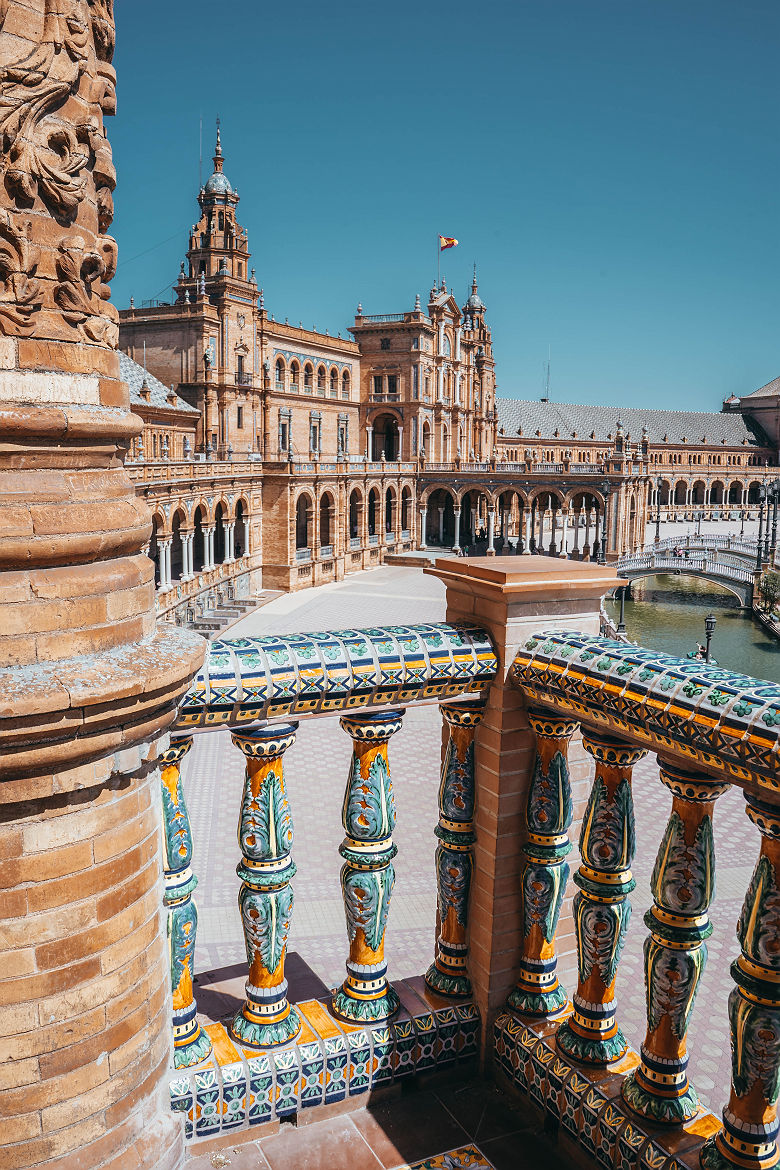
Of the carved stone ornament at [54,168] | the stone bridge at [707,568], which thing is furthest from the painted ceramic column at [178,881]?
the stone bridge at [707,568]

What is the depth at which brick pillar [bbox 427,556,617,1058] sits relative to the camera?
150 inches

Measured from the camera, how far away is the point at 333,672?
3422mm

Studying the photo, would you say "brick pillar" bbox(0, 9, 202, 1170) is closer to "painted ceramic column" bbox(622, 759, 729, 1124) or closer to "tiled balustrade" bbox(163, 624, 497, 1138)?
"tiled balustrade" bbox(163, 624, 497, 1138)

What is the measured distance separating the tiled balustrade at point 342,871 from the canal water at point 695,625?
26835 mm

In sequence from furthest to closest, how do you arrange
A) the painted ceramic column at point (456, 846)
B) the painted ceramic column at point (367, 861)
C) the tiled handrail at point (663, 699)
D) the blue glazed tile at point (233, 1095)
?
the painted ceramic column at point (456, 846), the painted ceramic column at point (367, 861), the blue glazed tile at point (233, 1095), the tiled handrail at point (663, 699)

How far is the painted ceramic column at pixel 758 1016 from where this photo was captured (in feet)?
8.73

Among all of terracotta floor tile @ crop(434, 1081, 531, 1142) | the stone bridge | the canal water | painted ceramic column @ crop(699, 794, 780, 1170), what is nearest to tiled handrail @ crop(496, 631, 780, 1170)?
painted ceramic column @ crop(699, 794, 780, 1170)

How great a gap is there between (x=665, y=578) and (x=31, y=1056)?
58350 mm

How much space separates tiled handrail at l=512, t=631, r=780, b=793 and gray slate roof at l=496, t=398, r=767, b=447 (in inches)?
3319

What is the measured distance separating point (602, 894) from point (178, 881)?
1654mm

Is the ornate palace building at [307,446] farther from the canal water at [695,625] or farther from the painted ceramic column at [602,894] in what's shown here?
the painted ceramic column at [602,894]

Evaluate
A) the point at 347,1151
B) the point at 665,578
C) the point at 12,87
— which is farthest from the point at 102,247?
the point at 665,578

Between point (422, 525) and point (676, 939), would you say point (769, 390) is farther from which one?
point (676, 939)

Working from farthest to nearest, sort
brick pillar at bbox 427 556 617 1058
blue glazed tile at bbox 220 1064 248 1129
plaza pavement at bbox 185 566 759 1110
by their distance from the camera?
plaza pavement at bbox 185 566 759 1110 → brick pillar at bbox 427 556 617 1058 → blue glazed tile at bbox 220 1064 248 1129
